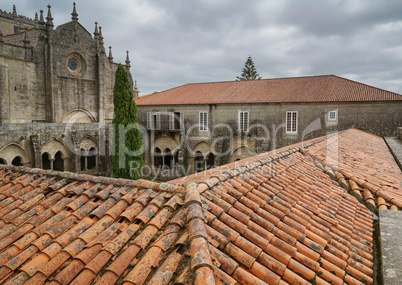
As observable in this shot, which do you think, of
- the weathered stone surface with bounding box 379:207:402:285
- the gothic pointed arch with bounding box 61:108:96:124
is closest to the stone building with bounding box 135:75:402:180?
the gothic pointed arch with bounding box 61:108:96:124

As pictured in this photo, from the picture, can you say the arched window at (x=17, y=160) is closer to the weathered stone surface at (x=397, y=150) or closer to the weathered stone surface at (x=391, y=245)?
the weathered stone surface at (x=391, y=245)

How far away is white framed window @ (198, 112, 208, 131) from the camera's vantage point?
24.3m

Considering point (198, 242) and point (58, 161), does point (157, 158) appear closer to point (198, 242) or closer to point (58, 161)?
point (58, 161)

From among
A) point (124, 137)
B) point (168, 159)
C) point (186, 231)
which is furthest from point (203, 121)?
point (186, 231)

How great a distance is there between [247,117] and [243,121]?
55 cm

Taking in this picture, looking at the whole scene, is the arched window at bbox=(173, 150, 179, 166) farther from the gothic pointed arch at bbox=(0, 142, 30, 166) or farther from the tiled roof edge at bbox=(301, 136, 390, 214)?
the tiled roof edge at bbox=(301, 136, 390, 214)

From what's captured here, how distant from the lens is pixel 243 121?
2291 cm

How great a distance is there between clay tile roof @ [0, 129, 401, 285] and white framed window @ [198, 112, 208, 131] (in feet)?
65.2

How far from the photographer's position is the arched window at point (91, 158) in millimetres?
21150

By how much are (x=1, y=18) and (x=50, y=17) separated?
776 inches

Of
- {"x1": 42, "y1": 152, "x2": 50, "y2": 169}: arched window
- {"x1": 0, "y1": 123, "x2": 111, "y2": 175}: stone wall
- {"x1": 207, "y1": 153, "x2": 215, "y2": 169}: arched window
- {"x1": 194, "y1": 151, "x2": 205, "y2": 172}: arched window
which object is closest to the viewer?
{"x1": 0, "y1": 123, "x2": 111, "y2": 175}: stone wall

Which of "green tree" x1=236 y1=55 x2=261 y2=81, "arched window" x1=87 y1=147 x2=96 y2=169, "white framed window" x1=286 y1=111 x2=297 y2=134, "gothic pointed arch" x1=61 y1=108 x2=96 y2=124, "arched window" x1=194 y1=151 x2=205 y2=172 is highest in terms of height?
"green tree" x1=236 y1=55 x2=261 y2=81

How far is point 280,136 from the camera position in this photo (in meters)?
21.6

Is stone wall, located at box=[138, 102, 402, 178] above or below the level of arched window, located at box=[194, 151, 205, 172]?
above
